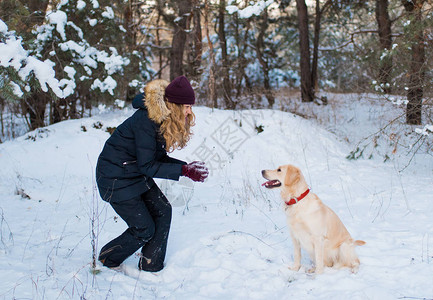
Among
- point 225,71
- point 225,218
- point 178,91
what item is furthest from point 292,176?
point 225,71

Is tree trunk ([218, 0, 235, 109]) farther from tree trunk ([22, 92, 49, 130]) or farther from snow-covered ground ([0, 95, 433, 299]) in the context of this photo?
tree trunk ([22, 92, 49, 130])

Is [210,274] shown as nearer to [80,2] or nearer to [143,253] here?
[143,253]

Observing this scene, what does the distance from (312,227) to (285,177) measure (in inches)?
20.4

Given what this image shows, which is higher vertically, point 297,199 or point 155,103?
point 155,103

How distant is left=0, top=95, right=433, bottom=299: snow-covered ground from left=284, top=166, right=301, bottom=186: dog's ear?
877 millimetres

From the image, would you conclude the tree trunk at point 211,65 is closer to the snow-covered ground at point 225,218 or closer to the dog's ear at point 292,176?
the snow-covered ground at point 225,218

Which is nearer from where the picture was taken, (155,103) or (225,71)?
(155,103)

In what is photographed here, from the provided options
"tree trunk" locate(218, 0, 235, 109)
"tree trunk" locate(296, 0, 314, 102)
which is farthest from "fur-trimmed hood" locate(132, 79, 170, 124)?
"tree trunk" locate(296, 0, 314, 102)

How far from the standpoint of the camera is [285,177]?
11.2ft

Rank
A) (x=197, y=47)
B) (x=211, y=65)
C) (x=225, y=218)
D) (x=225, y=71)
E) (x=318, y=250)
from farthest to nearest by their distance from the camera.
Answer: (x=225, y=71), (x=197, y=47), (x=211, y=65), (x=225, y=218), (x=318, y=250)

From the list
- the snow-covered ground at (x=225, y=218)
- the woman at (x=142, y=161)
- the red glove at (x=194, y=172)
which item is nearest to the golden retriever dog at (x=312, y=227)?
the snow-covered ground at (x=225, y=218)

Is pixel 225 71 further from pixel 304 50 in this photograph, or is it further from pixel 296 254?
pixel 296 254

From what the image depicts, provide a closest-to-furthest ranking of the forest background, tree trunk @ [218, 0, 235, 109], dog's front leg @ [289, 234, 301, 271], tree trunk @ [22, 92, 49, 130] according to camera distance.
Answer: dog's front leg @ [289, 234, 301, 271] → the forest background → tree trunk @ [22, 92, 49, 130] → tree trunk @ [218, 0, 235, 109]

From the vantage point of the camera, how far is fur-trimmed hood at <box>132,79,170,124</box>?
3197 mm
